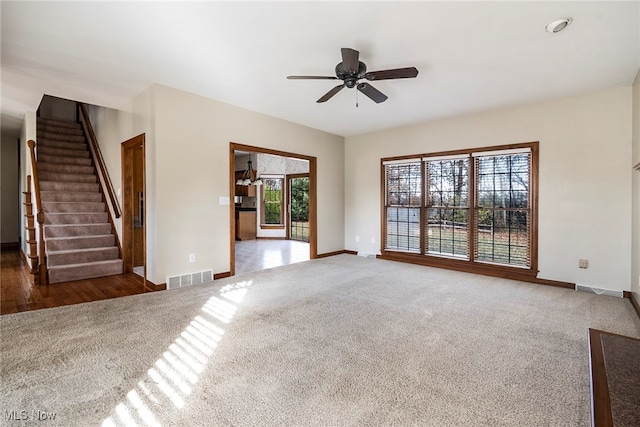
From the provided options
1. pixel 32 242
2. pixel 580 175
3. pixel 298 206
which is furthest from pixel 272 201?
pixel 580 175

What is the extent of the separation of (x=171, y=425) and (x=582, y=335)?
3.41m

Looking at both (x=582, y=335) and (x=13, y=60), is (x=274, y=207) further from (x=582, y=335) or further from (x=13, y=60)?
(x=582, y=335)

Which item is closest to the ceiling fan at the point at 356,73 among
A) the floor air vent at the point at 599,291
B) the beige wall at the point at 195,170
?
the beige wall at the point at 195,170

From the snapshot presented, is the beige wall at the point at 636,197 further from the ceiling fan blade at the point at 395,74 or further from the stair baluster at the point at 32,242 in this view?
the stair baluster at the point at 32,242

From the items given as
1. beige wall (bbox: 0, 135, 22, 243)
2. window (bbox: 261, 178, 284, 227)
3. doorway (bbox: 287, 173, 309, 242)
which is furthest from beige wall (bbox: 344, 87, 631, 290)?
beige wall (bbox: 0, 135, 22, 243)

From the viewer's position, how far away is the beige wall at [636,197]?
11.8ft

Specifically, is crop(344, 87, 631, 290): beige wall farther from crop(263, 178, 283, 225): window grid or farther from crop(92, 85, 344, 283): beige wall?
crop(263, 178, 283, 225): window grid

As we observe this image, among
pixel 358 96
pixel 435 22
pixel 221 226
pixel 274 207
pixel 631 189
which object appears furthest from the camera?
pixel 274 207

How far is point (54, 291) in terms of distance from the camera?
13.2 feet

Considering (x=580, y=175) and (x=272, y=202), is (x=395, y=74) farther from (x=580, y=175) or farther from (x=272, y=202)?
(x=272, y=202)

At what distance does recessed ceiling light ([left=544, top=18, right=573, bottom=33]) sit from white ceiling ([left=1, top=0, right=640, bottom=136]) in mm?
48

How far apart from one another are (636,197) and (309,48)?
14.1ft

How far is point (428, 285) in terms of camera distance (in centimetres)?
446

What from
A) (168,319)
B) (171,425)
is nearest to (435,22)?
(171,425)
